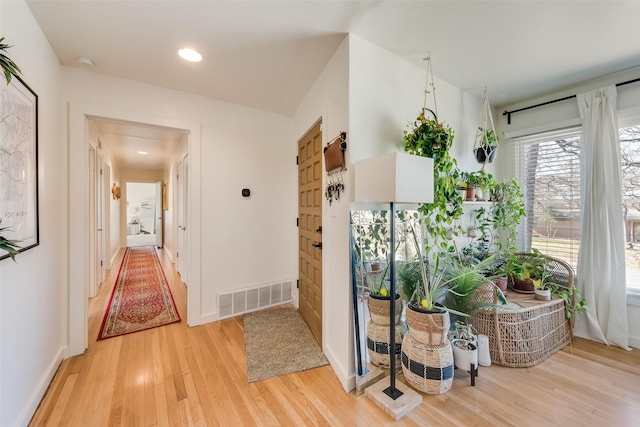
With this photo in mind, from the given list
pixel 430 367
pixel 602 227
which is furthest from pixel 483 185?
pixel 430 367

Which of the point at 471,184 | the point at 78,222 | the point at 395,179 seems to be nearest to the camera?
the point at 395,179

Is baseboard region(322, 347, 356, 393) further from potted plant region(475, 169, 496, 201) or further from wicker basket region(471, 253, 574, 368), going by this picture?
potted plant region(475, 169, 496, 201)

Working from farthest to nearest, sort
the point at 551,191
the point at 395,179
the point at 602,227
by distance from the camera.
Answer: the point at 551,191 → the point at 602,227 → the point at 395,179

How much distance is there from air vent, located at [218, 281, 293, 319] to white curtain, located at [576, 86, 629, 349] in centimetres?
293

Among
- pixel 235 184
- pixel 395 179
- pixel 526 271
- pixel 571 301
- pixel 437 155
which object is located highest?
pixel 437 155

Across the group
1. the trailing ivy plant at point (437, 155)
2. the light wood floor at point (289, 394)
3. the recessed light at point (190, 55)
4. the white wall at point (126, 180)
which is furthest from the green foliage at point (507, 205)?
the white wall at point (126, 180)

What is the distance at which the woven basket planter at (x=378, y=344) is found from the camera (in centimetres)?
170

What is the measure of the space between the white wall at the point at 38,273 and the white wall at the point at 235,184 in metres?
0.54

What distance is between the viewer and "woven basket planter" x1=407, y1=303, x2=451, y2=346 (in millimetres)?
1570

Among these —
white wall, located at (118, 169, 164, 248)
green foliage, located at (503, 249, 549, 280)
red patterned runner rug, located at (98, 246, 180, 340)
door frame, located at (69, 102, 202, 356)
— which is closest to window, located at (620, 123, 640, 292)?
green foliage, located at (503, 249, 549, 280)

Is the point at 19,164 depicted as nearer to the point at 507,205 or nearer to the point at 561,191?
the point at 507,205

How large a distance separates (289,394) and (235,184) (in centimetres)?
202

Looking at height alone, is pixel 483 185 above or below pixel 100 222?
above

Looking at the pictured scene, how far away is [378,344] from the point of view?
5.64 feet
